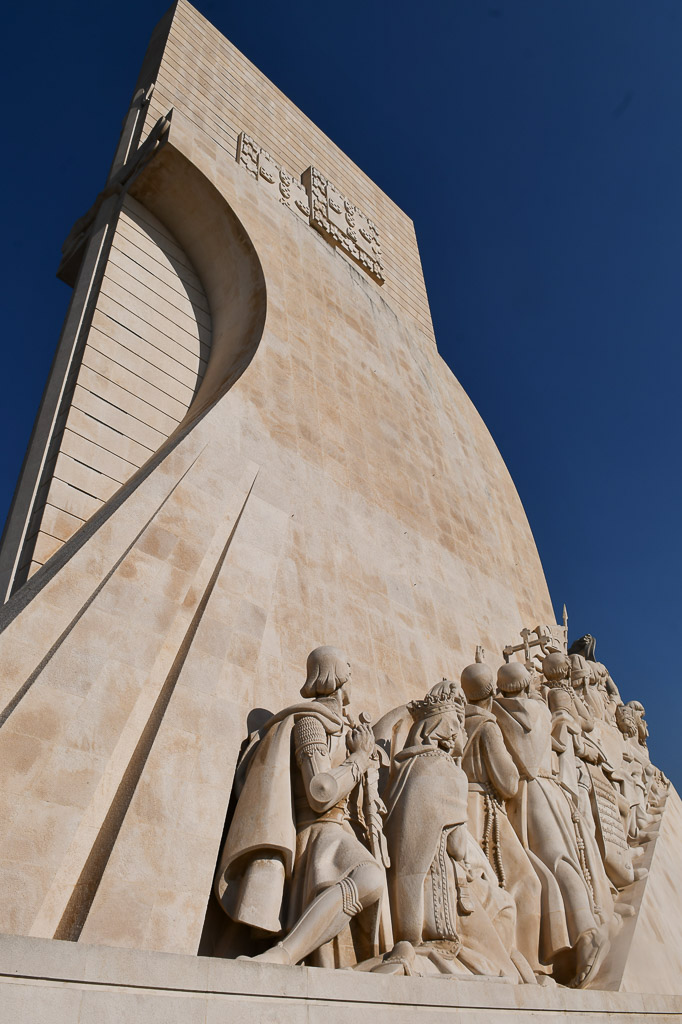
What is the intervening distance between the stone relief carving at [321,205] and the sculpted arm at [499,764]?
5.72 m

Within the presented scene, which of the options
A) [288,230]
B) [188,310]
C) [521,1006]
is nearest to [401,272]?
[288,230]

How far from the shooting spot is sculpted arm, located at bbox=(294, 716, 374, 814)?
3229 mm

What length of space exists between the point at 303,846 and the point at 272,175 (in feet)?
22.7

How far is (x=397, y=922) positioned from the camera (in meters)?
3.31

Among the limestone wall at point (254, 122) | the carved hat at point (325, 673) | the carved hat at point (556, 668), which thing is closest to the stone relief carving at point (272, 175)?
the limestone wall at point (254, 122)

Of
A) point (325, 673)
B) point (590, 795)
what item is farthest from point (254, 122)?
point (590, 795)

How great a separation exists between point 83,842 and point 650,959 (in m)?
3.09

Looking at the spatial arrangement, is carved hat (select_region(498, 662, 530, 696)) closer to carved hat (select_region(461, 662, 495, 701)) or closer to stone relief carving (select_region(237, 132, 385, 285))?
carved hat (select_region(461, 662, 495, 701))

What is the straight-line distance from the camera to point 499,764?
4461 mm

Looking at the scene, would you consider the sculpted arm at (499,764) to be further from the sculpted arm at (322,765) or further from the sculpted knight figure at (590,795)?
the sculpted arm at (322,765)

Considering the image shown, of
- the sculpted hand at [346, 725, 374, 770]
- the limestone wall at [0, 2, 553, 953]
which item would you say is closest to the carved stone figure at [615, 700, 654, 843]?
the limestone wall at [0, 2, 553, 953]

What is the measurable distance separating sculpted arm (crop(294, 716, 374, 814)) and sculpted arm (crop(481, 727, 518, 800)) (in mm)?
1152

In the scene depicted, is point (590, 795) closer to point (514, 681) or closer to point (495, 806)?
point (514, 681)

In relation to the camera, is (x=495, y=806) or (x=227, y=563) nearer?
(x=227, y=563)
